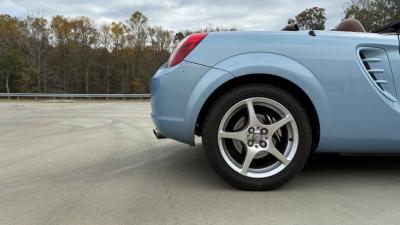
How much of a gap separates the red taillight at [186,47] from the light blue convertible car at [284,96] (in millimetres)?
11

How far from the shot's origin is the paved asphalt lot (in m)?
2.88

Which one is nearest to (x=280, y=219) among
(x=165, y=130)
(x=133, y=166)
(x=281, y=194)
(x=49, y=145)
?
(x=281, y=194)

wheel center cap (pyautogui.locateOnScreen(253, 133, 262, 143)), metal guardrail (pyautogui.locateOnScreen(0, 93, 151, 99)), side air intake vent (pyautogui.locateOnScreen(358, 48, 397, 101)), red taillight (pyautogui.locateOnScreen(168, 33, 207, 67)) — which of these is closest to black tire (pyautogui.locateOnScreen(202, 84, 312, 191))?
wheel center cap (pyautogui.locateOnScreen(253, 133, 262, 143))

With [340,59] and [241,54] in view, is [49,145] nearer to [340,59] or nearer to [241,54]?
[241,54]

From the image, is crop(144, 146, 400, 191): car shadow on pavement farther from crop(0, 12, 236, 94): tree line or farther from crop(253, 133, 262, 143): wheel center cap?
crop(0, 12, 236, 94): tree line

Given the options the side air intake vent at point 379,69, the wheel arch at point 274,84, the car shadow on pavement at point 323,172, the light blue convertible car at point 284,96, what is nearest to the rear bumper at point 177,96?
the light blue convertible car at point 284,96

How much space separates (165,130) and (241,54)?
36.8 inches

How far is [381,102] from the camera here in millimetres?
3436

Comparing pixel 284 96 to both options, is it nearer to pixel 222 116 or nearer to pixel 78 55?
pixel 222 116

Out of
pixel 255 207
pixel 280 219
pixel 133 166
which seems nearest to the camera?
pixel 280 219

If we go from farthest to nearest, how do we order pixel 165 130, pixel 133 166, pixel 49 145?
pixel 49 145, pixel 133 166, pixel 165 130

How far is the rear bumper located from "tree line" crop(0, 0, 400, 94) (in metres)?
60.4

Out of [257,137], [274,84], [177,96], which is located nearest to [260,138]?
[257,137]

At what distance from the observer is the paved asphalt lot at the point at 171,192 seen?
2.88 metres
